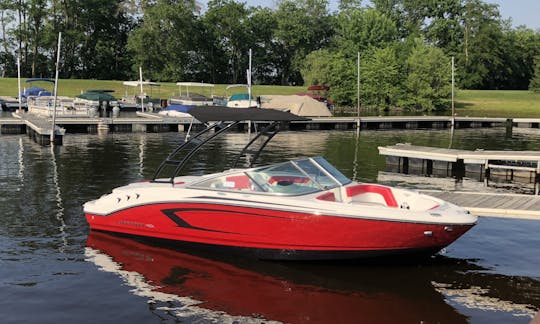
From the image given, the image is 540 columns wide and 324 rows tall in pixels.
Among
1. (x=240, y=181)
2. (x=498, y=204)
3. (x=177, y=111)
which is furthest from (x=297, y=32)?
(x=240, y=181)

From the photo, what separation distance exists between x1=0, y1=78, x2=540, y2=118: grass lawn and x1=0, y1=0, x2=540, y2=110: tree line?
4.99 metres

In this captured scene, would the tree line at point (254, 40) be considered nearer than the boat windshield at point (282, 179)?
No

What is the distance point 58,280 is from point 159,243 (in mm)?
2501

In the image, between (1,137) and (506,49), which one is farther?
(506,49)

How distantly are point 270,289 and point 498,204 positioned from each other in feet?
21.5

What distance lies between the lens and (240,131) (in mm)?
44969

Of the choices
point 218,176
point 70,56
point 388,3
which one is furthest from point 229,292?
point 388,3

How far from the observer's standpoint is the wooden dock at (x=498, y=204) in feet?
43.2

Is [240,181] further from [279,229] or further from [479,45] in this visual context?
[479,45]

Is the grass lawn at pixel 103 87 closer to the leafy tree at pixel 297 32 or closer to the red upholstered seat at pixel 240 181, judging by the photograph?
the leafy tree at pixel 297 32

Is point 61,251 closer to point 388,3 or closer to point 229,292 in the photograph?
point 229,292

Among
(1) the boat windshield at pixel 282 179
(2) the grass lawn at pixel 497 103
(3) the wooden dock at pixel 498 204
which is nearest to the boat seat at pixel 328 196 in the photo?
(1) the boat windshield at pixel 282 179

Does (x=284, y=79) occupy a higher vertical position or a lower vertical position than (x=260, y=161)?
higher

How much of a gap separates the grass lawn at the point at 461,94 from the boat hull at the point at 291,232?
67.6 m
